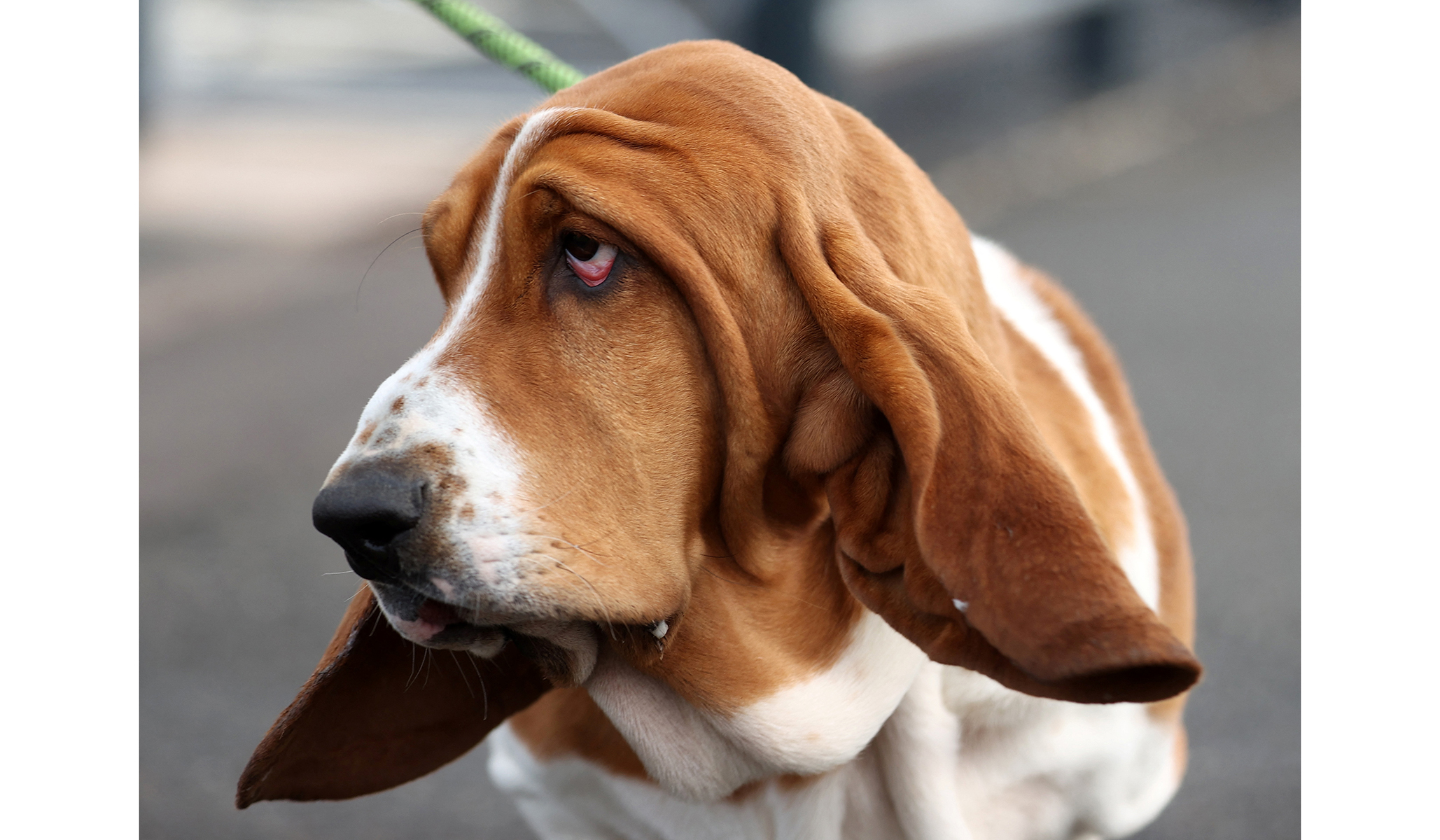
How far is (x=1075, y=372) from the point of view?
2857mm

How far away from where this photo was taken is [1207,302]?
8398mm

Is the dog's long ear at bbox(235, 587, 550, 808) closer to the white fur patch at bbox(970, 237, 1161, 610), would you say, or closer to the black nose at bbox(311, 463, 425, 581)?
the black nose at bbox(311, 463, 425, 581)

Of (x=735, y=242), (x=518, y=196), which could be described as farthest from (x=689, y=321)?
(x=518, y=196)

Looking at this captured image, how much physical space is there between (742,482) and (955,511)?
373 millimetres

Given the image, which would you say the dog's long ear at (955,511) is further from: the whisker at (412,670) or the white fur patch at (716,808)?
the whisker at (412,670)

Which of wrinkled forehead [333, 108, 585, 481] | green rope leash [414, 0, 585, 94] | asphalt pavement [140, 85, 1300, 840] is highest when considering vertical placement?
green rope leash [414, 0, 585, 94]

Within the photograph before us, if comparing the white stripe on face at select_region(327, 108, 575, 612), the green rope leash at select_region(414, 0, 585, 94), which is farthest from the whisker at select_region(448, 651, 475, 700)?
the green rope leash at select_region(414, 0, 585, 94)

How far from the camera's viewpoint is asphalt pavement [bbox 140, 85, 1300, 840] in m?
4.19

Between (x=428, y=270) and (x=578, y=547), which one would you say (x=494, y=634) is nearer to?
(x=578, y=547)

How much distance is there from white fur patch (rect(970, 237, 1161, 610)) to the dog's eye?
92 cm

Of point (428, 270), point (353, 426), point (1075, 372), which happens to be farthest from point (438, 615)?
point (428, 270)

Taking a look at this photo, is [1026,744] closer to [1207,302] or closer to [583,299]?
[583,299]

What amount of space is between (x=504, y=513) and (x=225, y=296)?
7.15 meters

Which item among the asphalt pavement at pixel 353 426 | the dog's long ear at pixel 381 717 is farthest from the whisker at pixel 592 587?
the asphalt pavement at pixel 353 426
